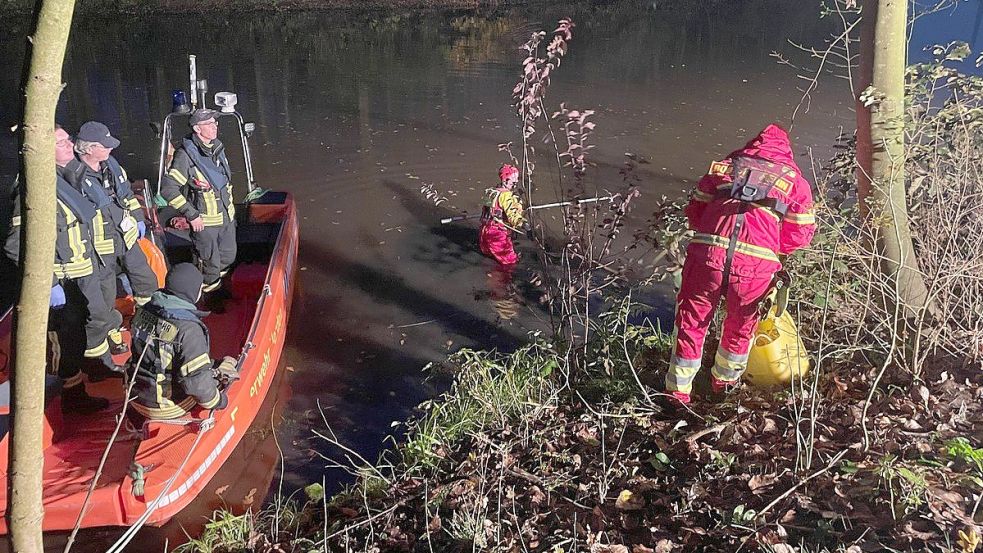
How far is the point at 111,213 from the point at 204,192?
954 millimetres

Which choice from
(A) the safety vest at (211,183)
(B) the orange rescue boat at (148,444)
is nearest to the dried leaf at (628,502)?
(B) the orange rescue boat at (148,444)

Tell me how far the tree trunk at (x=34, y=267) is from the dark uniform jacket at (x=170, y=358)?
2.48 m

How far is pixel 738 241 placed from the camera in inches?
155

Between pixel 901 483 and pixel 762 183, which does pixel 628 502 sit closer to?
pixel 901 483

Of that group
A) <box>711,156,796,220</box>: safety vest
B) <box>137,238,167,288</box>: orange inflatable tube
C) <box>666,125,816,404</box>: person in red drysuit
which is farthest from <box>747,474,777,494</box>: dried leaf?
<box>137,238,167,288</box>: orange inflatable tube

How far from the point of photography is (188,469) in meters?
3.95

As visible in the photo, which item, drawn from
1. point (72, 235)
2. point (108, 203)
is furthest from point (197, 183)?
point (72, 235)

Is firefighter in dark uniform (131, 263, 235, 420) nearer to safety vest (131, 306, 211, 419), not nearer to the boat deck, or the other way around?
safety vest (131, 306, 211, 419)

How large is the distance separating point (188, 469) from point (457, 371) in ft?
7.64

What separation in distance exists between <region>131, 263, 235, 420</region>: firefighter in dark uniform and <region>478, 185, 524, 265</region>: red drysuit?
3715mm

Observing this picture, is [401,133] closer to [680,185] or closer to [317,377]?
[680,185]

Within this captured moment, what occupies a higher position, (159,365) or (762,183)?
(762,183)

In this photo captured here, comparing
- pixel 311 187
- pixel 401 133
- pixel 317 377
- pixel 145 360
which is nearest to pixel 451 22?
pixel 401 133

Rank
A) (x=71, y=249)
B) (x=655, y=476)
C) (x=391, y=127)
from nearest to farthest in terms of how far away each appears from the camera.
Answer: (x=655, y=476) → (x=71, y=249) → (x=391, y=127)
